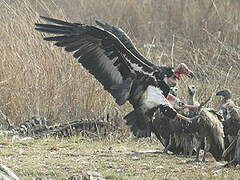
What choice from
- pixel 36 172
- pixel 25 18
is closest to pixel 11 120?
pixel 25 18

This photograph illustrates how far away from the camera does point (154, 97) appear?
27.1 feet

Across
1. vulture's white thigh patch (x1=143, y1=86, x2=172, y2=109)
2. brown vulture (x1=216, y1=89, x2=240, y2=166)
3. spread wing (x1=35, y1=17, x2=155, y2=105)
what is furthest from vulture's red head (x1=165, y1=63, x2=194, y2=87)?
brown vulture (x1=216, y1=89, x2=240, y2=166)

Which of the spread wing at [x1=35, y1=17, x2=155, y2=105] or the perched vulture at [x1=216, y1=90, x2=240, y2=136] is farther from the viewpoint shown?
the perched vulture at [x1=216, y1=90, x2=240, y2=136]

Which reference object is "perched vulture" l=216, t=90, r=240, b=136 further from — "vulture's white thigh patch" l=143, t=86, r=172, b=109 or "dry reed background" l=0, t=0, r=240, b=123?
"dry reed background" l=0, t=0, r=240, b=123

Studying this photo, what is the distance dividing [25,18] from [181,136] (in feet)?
12.1

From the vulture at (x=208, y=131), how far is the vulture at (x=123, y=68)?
0.48ft

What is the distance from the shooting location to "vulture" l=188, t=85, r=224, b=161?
312 inches

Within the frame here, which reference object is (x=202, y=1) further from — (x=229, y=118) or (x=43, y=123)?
(x=229, y=118)

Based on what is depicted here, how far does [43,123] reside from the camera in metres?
9.98

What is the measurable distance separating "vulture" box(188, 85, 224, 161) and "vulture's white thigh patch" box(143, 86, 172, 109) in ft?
1.23

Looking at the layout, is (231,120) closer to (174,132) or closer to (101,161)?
(174,132)

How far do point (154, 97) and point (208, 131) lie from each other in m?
0.72

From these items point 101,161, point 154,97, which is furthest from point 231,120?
point 101,161

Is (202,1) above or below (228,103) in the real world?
above
